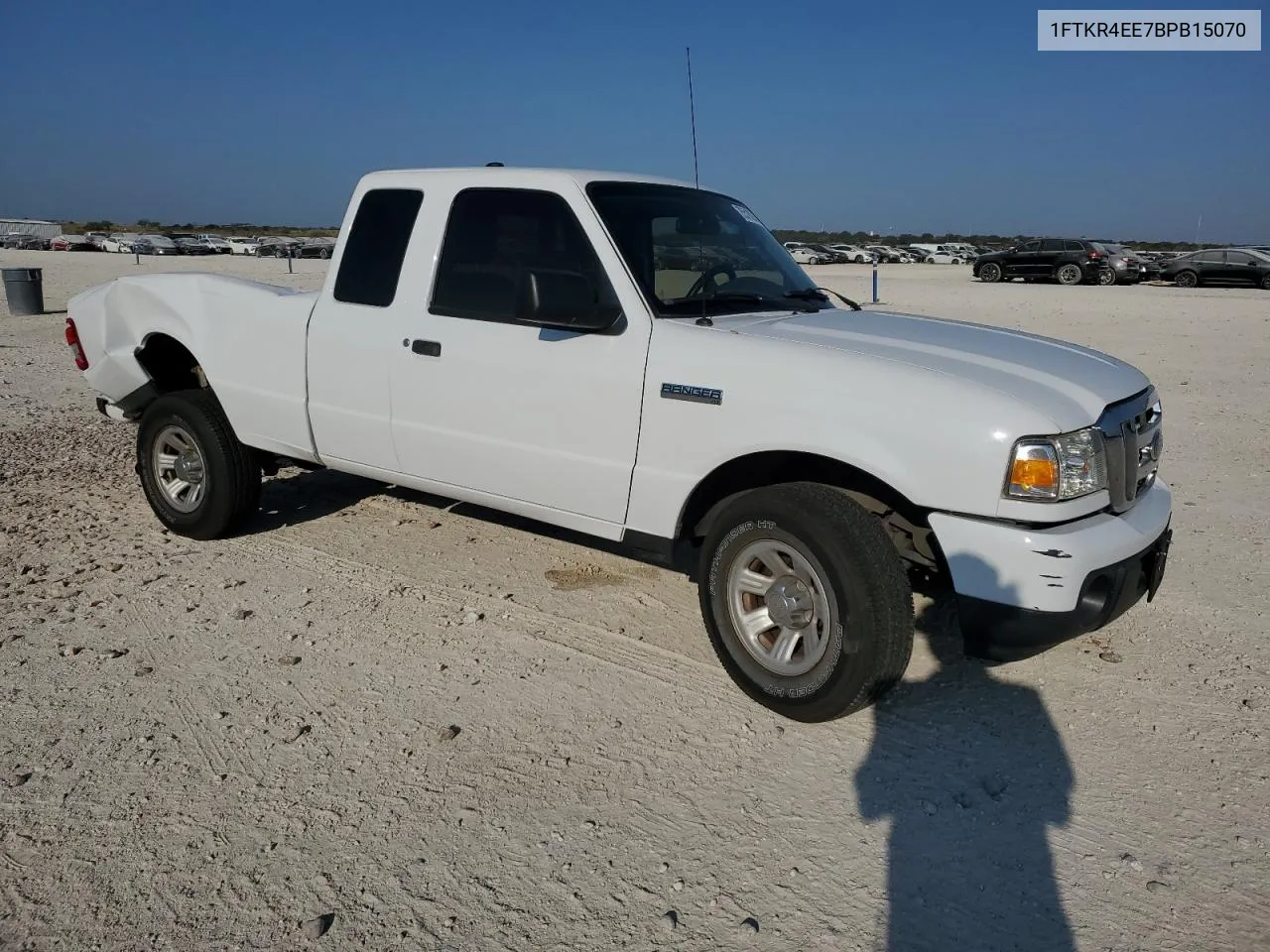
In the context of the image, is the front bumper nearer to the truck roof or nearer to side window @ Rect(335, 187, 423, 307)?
the truck roof

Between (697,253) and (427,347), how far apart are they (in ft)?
4.37

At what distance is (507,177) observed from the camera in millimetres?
4496

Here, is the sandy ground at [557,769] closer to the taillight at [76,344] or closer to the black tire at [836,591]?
the black tire at [836,591]

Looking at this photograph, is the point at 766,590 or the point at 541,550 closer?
the point at 766,590

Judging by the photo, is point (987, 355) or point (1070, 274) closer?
point (987, 355)

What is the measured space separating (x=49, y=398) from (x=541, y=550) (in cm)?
704

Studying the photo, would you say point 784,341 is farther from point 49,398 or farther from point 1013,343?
point 49,398

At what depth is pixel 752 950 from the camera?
2574 mm

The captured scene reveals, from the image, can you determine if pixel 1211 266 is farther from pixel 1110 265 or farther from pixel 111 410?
pixel 111 410

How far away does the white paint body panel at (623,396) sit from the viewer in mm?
3254

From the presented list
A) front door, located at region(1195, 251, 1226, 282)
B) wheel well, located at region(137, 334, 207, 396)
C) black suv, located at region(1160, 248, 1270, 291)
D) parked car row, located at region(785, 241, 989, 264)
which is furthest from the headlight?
parked car row, located at region(785, 241, 989, 264)

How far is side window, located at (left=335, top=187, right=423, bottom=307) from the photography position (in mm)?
4766

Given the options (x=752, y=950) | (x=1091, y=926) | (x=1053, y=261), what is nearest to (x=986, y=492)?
(x=1091, y=926)

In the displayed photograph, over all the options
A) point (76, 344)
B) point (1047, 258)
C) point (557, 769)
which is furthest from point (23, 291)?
point (1047, 258)
